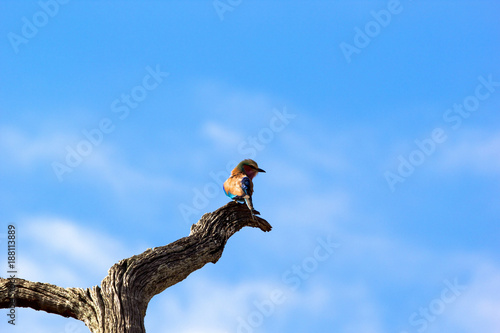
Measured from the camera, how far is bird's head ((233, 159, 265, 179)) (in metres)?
9.41

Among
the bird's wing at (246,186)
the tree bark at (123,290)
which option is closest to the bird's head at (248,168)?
the bird's wing at (246,186)

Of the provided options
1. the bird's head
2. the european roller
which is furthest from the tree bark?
the bird's head

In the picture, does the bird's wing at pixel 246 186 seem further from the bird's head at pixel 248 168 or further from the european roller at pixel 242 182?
the bird's head at pixel 248 168

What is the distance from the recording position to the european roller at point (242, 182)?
8.63m

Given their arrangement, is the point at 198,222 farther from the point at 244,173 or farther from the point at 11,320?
the point at 11,320

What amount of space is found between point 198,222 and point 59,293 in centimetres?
199

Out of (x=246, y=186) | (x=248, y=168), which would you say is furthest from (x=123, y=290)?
(x=248, y=168)

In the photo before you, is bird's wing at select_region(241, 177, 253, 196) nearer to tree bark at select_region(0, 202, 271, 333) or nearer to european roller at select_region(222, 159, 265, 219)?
european roller at select_region(222, 159, 265, 219)

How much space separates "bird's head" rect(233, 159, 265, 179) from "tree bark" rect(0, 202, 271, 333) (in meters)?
2.00

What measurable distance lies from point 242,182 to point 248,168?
77 cm

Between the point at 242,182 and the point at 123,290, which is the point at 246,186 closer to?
the point at 242,182

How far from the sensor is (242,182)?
8.77m

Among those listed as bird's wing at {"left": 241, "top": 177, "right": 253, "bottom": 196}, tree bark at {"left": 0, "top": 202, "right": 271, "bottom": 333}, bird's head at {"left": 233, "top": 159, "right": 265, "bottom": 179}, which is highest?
bird's head at {"left": 233, "top": 159, "right": 265, "bottom": 179}

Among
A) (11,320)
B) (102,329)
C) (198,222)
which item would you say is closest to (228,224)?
(198,222)
